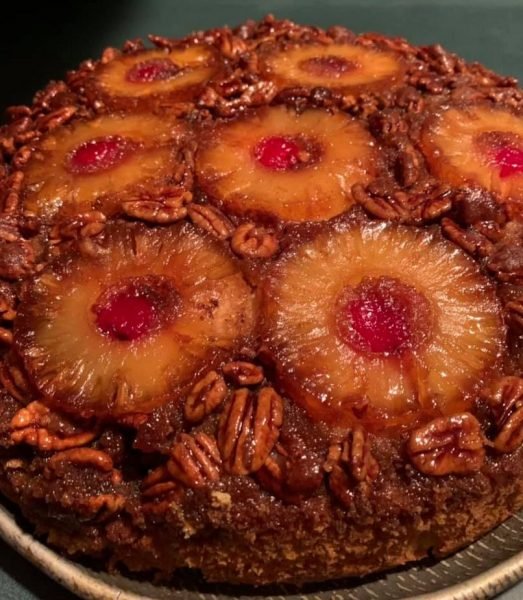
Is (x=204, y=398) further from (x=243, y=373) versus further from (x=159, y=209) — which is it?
(x=159, y=209)

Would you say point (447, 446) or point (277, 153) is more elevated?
point (277, 153)

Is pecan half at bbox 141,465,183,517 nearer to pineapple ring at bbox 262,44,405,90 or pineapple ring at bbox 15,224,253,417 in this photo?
pineapple ring at bbox 15,224,253,417

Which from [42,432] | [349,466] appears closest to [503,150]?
[349,466]

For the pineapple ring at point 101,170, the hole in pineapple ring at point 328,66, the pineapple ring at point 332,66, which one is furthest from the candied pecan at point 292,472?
the hole in pineapple ring at point 328,66

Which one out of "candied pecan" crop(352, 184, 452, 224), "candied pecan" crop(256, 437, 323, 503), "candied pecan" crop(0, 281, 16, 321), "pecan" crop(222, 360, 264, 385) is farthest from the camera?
"candied pecan" crop(352, 184, 452, 224)

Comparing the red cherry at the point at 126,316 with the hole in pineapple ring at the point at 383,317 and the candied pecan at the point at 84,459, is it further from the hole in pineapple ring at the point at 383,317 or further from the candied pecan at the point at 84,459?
the hole in pineapple ring at the point at 383,317

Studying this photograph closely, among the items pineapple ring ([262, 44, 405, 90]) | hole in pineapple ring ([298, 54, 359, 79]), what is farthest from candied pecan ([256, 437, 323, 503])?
hole in pineapple ring ([298, 54, 359, 79])
